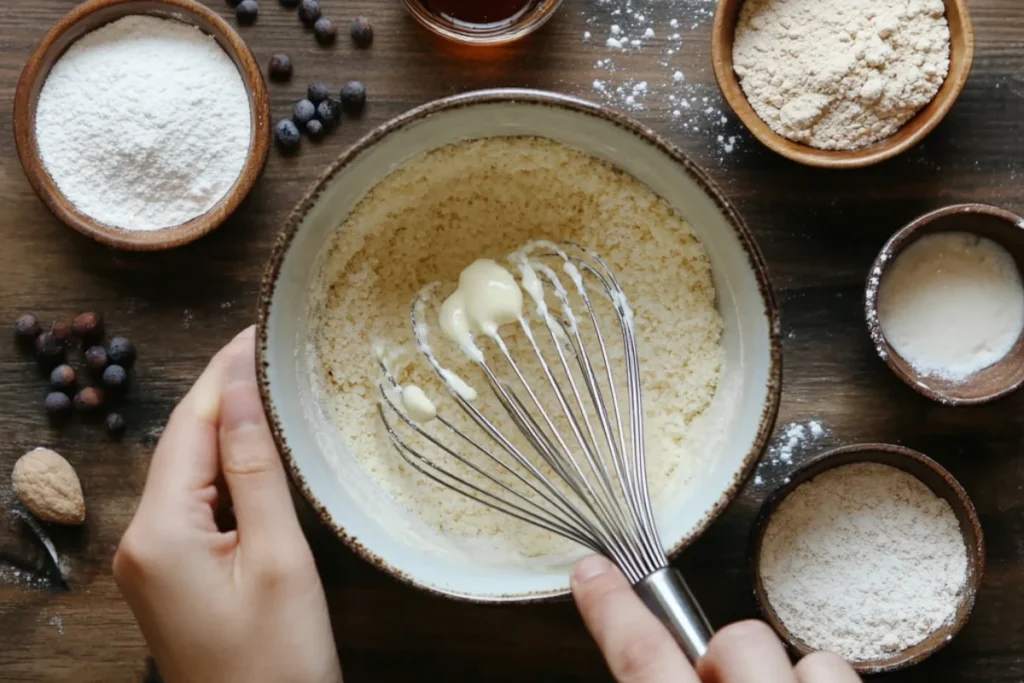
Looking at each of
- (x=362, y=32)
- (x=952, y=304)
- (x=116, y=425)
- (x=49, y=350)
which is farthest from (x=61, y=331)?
(x=952, y=304)

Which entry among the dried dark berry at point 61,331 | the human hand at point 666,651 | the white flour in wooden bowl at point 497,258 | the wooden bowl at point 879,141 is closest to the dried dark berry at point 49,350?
the dried dark berry at point 61,331

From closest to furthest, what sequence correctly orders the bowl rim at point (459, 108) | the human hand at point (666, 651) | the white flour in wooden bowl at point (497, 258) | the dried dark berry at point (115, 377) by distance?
the human hand at point (666, 651)
the bowl rim at point (459, 108)
the white flour in wooden bowl at point (497, 258)
the dried dark berry at point (115, 377)

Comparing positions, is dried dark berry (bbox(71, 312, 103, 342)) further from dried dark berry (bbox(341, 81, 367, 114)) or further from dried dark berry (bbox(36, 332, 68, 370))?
dried dark berry (bbox(341, 81, 367, 114))

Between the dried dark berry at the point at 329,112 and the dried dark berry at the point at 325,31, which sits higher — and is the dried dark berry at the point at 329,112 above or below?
below

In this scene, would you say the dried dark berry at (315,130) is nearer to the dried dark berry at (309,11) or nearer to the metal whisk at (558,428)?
the dried dark berry at (309,11)

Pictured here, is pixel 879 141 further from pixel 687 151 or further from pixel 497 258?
pixel 497 258

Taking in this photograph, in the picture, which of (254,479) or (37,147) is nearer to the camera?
(254,479)
